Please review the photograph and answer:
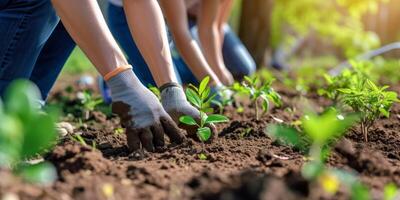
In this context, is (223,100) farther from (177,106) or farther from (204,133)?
(204,133)

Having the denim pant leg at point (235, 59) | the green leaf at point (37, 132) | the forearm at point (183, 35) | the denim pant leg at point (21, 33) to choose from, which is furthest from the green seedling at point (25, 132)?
the denim pant leg at point (235, 59)

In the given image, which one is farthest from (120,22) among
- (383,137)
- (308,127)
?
(308,127)

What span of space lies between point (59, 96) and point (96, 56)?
2.98 metres

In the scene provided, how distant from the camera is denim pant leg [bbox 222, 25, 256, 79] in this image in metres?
5.36

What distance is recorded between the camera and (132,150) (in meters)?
2.15

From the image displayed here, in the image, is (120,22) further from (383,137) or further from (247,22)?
(247,22)

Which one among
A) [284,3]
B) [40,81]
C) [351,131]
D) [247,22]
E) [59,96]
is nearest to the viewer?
[351,131]

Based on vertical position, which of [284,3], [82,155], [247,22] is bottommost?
[82,155]

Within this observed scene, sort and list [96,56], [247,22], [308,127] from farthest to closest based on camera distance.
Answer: [247,22]
[96,56]
[308,127]

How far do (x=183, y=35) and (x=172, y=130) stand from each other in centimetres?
115

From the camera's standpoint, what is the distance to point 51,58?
11.1ft

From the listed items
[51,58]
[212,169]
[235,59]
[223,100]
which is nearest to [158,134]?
[212,169]

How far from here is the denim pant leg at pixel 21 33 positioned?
2697 mm

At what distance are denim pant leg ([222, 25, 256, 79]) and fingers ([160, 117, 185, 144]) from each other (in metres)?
3.10
